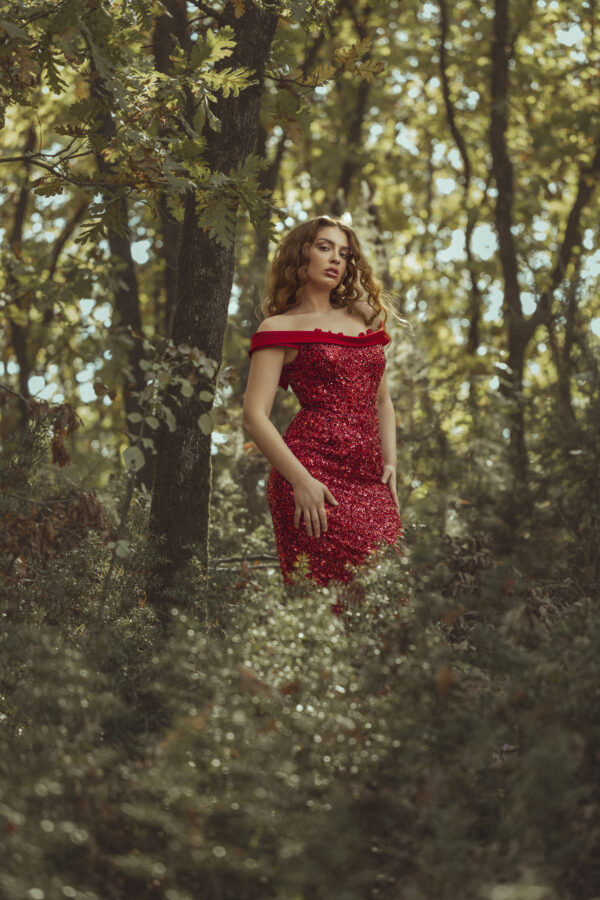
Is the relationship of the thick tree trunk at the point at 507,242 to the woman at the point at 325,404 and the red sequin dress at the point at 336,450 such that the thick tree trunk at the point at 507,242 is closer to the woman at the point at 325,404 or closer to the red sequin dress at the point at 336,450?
the woman at the point at 325,404

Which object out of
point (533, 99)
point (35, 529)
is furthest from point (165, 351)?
point (533, 99)

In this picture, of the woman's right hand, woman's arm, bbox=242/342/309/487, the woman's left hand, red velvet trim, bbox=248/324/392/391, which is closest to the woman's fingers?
the woman's right hand

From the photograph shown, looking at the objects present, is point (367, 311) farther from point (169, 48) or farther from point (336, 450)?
point (169, 48)

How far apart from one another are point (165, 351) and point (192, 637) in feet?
5.53

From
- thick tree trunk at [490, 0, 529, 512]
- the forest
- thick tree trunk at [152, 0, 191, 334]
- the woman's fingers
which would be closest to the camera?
the forest

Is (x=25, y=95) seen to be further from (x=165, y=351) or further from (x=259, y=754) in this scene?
(x=259, y=754)

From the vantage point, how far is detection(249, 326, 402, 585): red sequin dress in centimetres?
379

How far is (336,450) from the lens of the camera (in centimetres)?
398

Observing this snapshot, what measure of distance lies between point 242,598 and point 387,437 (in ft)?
3.36

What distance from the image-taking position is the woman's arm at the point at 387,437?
13.8ft

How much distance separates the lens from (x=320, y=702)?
2387mm

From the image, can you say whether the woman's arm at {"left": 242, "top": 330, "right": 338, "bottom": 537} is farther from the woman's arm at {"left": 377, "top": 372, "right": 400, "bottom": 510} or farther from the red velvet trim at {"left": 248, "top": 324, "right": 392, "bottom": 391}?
the woman's arm at {"left": 377, "top": 372, "right": 400, "bottom": 510}

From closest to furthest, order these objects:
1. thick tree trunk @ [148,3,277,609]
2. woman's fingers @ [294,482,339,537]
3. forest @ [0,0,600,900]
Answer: forest @ [0,0,600,900] < woman's fingers @ [294,482,339,537] < thick tree trunk @ [148,3,277,609]

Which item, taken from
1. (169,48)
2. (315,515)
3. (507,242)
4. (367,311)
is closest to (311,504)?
(315,515)
